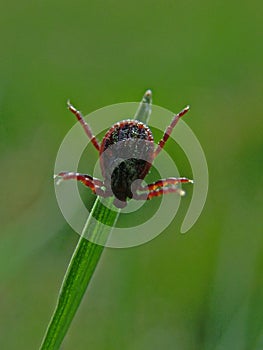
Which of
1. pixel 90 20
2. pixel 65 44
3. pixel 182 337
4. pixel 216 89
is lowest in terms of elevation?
pixel 182 337

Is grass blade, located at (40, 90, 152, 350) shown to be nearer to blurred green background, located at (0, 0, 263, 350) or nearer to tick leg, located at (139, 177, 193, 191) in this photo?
tick leg, located at (139, 177, 193, 191)

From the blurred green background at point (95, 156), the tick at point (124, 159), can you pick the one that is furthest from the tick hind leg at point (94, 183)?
the blurred green background at point (95, 156)

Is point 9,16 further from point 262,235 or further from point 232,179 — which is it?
point 262,235

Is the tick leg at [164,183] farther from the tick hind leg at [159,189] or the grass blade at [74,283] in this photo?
the grass blade at [74,283]

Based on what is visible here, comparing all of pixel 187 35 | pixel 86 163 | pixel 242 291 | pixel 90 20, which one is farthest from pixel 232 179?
pixel 90 20

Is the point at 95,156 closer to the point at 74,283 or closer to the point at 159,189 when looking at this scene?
the point at 159,189

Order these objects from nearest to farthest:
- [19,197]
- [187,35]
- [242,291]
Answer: [242,291] → [19,197] → [187,35]

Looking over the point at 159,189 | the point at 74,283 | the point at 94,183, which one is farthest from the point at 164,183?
the point at 74,283

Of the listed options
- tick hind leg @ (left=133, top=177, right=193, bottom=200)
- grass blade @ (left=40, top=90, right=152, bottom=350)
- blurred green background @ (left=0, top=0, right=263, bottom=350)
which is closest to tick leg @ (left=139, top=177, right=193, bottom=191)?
tick hind leg @ (left=133, top=177, right=193, bottom=200)
